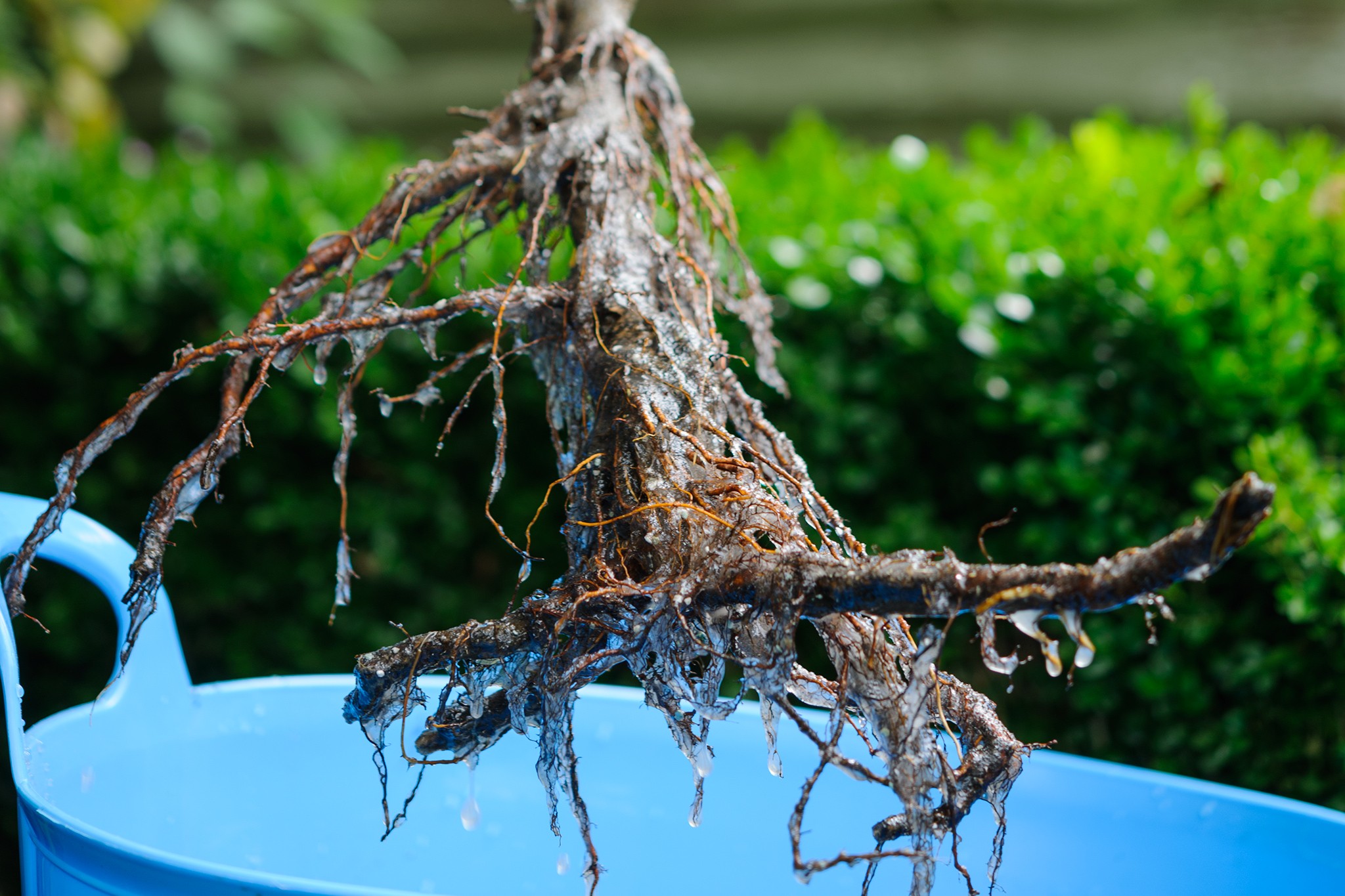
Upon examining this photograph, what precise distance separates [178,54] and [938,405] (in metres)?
4.20

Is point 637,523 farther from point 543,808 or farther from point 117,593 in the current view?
point 117,593

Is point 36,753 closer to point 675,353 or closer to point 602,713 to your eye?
point 602,713

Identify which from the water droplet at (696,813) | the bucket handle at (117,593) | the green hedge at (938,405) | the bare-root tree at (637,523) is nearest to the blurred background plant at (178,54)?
the green hedge at (938,405)

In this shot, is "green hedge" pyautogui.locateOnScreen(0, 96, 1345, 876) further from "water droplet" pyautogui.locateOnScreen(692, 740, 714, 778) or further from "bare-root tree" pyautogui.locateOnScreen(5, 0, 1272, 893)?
"water droplet" pyautogui.locateOnScreen(692, 740, 714, 778)

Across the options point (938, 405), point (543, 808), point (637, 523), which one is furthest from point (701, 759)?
point (938, 405)

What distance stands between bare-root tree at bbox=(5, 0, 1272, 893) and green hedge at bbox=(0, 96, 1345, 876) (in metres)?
0.74

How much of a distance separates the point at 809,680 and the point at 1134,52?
3743mm

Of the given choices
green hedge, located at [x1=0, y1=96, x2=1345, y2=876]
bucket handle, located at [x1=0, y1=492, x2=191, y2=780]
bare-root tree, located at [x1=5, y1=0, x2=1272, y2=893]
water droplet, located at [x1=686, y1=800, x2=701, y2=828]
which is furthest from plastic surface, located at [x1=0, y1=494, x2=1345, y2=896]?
green hedge, located at [x1=0, y1=96, x2=1345, y2=876]

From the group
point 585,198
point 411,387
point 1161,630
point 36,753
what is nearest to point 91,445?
point 36,753

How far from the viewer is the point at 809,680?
0.93 meters

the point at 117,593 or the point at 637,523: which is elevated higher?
the point at 637,523

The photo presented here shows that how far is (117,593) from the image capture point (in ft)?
4.00

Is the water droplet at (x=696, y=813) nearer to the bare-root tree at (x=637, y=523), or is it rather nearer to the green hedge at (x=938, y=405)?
the bare-root tree at (x=637, y=523)

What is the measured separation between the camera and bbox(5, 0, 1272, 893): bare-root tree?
79 centimetres
